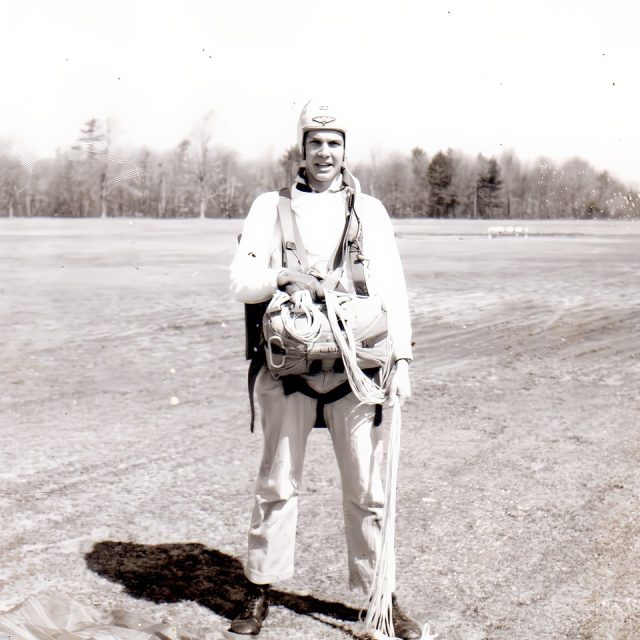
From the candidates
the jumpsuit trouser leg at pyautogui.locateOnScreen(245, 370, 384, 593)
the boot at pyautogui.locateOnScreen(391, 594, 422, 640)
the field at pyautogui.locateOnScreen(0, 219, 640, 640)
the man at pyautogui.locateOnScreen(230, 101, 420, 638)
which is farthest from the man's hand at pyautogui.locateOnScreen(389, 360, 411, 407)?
the field at pyautogui.locateOnScreen(0, 219, 640, 640)

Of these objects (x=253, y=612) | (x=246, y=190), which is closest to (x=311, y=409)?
(x=253, y=612)

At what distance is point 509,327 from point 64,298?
22.0ft

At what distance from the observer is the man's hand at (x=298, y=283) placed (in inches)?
131

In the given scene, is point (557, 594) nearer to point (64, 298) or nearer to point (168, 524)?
point (168, 524)

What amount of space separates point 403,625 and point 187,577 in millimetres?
1086

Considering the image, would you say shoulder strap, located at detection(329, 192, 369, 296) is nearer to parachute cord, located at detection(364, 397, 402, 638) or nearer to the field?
parachute cord, located at detection(364, 397, 402, 638)

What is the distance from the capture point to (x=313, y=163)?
339 centimetres

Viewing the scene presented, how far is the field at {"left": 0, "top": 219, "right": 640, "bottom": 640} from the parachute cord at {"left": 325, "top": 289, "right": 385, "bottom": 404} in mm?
1004

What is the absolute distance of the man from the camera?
3379mm

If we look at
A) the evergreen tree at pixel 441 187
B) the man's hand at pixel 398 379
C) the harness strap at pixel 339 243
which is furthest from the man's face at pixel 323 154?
the evergreen tree at pixel 441 187

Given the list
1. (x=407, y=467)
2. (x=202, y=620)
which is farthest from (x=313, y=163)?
(x=407, y=467)

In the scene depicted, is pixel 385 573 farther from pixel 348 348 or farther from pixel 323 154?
pixel 323 154

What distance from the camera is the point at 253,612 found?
3602 mm

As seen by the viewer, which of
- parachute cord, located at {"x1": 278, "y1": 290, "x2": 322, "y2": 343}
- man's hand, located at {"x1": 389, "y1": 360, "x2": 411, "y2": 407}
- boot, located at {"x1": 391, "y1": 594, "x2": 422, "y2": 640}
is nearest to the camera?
parachute cord, located at {"x1": 278, "y1": 290, "x2": 322, "y2": 343}
